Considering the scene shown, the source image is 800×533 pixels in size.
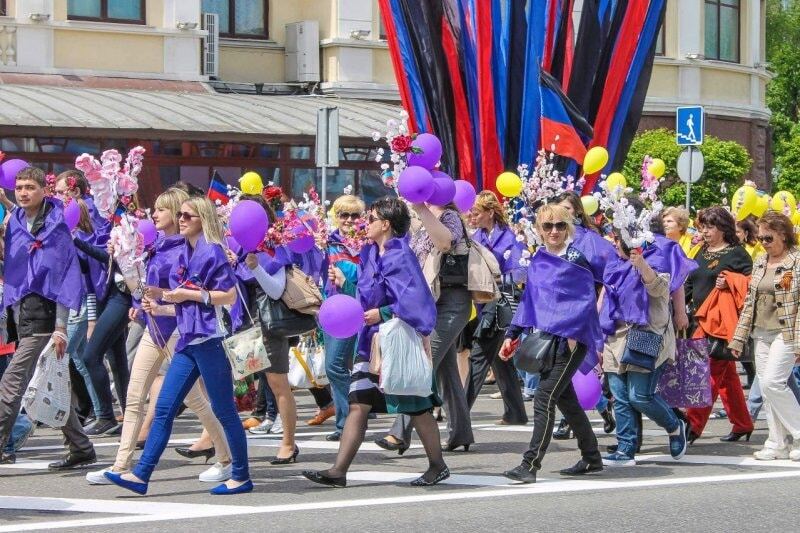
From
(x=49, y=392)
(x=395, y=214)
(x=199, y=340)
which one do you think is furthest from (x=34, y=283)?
(x=395, y=214)

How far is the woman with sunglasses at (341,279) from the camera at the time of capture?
12289mm

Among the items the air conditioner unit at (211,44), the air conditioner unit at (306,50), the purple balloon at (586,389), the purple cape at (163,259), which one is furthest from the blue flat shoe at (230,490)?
the air conditioner unit at (306,50)

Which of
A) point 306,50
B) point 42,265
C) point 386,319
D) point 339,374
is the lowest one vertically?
point 339,374

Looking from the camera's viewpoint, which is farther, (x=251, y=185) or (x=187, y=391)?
(x=251, y=185)

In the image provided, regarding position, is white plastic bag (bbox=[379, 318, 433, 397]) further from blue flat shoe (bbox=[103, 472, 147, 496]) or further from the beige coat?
the beige coat

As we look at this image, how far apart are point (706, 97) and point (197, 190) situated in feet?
82.3

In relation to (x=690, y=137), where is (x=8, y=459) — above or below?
below

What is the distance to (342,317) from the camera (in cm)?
957

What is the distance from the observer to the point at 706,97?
116 feet

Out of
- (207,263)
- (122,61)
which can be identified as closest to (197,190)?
(207,263)

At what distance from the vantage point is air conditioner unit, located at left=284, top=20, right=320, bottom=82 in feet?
97.3

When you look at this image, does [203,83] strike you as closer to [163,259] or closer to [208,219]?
[163,259]

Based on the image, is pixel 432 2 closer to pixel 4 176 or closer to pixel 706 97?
pixel 4 176

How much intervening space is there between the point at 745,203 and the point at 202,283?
7.24 meters
